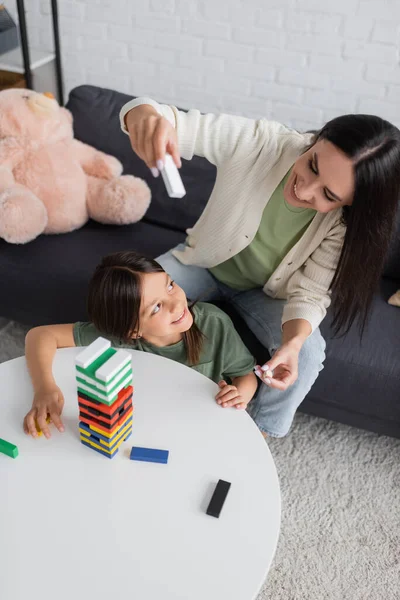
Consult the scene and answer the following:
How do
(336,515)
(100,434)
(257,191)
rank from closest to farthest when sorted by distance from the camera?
1. (100,434)
2. (257,191)
3. (336,515)

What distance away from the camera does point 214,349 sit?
1.22 metres

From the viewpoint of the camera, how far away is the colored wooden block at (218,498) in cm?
86

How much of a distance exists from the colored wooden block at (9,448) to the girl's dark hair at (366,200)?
0.73 metres

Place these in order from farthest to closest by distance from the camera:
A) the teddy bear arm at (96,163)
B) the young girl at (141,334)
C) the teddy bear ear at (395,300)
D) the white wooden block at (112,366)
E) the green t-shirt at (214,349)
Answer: the teddy bear arm at (96,163) → the teddy bear ear at (395,300) → the green t-shirt at (214,349) → the young girl at (141,334) → the white wooden block at (112,366)

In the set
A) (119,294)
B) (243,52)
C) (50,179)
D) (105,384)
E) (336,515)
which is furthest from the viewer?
(243,52)

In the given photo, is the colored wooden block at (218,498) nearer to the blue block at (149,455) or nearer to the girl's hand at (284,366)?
A: the blue block at (149,455)

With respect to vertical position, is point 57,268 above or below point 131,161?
below

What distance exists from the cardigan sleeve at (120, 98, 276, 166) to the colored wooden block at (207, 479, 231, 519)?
2.28ft

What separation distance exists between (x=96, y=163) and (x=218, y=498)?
117 centimetres

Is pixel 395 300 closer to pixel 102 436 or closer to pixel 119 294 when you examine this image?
pixel 119 294

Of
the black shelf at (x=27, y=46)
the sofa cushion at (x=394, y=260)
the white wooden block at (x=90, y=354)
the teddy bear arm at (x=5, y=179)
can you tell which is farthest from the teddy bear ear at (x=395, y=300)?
the black shelf at (x=27, y=46)

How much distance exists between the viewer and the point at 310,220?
128cm

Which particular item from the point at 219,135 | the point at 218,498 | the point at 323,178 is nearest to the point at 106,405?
the point at 218,498

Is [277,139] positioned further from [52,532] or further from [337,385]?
[52,532]
